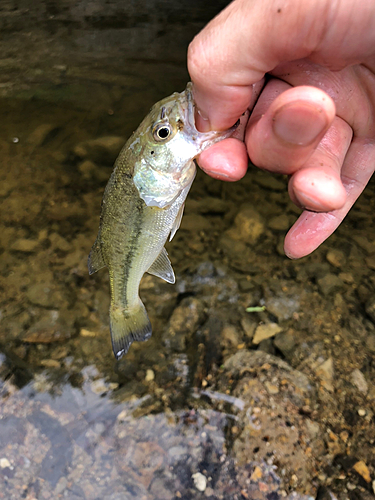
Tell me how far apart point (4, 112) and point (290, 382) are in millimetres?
5191

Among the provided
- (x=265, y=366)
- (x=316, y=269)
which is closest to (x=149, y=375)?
(x=265, y=366)

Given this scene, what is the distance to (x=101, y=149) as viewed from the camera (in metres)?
5.12

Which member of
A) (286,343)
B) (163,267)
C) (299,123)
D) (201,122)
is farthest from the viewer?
(286,343)

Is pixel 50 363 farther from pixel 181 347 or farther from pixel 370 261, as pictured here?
pixel 370 261

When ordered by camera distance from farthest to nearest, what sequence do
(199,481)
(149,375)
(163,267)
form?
(149,375) → (199,481) → (163,267)

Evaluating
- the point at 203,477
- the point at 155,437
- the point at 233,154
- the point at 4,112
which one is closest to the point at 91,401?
the point at 155,437

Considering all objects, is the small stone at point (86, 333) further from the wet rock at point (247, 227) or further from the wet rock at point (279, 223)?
the wet rock at point (279, 223)

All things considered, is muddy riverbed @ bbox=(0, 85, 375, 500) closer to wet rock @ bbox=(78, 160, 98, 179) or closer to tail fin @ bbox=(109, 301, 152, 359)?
wet rock @ bbox=(78, 160, 98, 179)

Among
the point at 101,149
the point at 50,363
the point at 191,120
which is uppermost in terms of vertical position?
the point at 191,120

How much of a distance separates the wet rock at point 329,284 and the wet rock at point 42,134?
13.4 ft

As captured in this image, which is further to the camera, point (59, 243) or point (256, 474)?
point (59, 243)

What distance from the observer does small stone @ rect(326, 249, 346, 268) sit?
14.1 ft

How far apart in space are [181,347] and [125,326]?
1023mm

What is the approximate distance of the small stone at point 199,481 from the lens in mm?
2943
